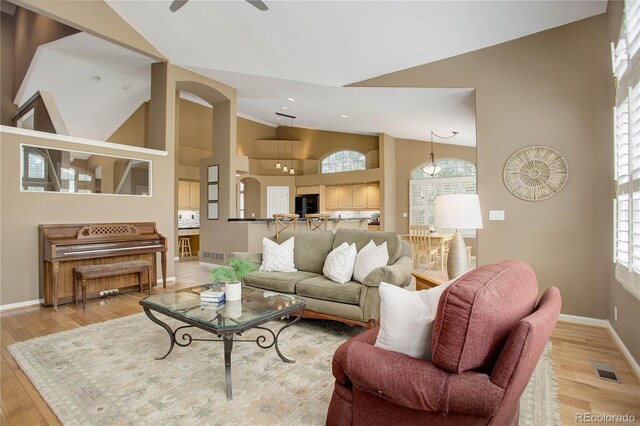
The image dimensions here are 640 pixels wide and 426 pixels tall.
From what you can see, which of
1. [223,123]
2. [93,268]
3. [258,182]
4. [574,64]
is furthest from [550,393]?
[258,182]

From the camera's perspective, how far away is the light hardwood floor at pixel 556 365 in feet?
6.08

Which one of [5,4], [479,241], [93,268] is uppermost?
[5,4]

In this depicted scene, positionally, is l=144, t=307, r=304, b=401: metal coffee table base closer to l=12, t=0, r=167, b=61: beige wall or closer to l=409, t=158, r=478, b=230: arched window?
l=12, t=0, r=167, b=61: beige wall

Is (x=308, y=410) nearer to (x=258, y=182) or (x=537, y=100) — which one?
(x=537, y=100)

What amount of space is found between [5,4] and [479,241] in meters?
10.2

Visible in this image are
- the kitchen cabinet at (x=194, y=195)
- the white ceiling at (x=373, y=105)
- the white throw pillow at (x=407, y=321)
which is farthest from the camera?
the kitchen cabinet at (x=194, y=195)

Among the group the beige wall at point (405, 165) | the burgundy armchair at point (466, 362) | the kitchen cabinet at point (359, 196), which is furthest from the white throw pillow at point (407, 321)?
the kitchen cabinet at point (359, 196)

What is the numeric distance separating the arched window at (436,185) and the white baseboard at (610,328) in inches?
179

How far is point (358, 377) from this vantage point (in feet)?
4.48

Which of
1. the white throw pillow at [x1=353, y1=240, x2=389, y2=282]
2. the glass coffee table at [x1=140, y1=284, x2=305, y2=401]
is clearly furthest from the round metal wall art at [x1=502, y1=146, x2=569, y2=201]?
the glass coffee table at [x1=140, y1=284, x2=305, y2=401]

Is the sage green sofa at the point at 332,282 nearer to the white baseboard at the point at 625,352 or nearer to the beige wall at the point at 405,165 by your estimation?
the white baseboard at the point at 625,352

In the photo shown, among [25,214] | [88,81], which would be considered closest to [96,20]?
[88,81]

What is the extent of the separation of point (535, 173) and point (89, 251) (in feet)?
17.6

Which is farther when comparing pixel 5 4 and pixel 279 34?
pixel 5 4
